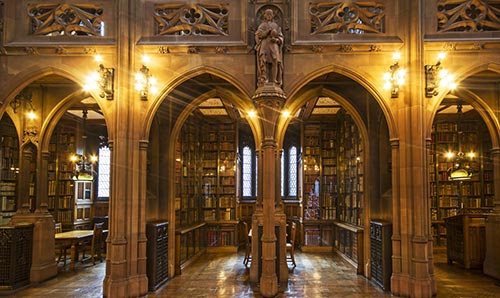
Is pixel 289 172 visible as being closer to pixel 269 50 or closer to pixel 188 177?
pixel 188 177

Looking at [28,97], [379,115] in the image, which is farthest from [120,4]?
[379,115]

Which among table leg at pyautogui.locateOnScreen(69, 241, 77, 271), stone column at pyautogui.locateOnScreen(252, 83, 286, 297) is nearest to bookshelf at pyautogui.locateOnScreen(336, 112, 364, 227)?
stone column at pyautogui.locateOnScreen(252, 83, 286, 297)

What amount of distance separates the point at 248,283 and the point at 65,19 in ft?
17.2

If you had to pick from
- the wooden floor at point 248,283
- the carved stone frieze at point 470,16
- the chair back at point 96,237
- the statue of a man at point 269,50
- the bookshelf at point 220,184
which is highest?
the carved stone frieze at point 470,16

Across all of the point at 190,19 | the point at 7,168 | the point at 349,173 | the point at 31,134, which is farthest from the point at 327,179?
the point at 7,168

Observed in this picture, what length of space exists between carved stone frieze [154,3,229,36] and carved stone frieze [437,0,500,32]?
3316mm

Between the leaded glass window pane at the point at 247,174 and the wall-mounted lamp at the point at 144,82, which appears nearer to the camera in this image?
the wall-mounted lamp at the point at 144,82

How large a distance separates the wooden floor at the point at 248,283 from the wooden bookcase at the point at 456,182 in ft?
7.88

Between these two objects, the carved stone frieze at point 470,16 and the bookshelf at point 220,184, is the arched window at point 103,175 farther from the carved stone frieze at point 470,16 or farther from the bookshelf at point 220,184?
the carved stone frieze at point 470,16

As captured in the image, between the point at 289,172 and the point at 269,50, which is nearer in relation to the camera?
the point at 269,50

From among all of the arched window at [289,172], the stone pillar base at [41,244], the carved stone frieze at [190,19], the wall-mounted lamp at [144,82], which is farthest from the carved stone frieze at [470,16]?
the arched window at [289,172]

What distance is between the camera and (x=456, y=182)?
37.5 ft

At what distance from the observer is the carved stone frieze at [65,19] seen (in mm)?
6516

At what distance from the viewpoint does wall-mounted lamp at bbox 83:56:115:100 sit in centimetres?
635
